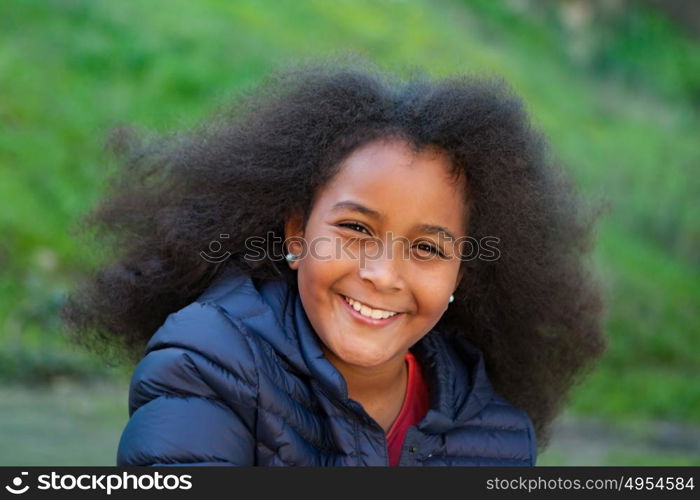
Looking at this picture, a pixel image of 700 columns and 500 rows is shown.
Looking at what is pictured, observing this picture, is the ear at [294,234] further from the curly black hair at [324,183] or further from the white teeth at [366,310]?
the white teeth at [366,310]

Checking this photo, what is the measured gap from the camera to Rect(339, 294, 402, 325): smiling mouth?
270cm

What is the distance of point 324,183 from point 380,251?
230 millimetres

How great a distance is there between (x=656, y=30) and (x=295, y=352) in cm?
794

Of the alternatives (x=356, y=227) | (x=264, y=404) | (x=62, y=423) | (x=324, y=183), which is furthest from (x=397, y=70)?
(x=264, y=404)

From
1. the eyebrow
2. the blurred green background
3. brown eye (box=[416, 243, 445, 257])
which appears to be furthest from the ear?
the blurred green background

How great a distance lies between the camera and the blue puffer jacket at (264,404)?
8.16ft

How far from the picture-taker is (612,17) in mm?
10016

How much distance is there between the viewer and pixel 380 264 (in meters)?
2.66

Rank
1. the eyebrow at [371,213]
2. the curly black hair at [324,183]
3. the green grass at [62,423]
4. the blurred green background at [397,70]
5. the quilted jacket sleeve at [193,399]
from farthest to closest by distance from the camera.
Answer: the blurred green background at [397,70] < the green grass at [62,423] < the curly black hair at [324,183] < the eyebrow at [371,213] < the quilted jacket sleeve at [193,399]

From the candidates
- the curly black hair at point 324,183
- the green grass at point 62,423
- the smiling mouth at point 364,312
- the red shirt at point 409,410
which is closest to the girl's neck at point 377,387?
the red shirt at point 409,410

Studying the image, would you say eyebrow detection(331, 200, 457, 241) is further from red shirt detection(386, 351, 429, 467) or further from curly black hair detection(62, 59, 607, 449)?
red shirt detection(386, 351, 429, 467)

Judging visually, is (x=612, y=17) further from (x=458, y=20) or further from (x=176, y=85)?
(x=176, y=85)

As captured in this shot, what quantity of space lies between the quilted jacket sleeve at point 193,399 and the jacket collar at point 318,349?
0.11 meters

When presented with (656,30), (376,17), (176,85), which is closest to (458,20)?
(376,17)
